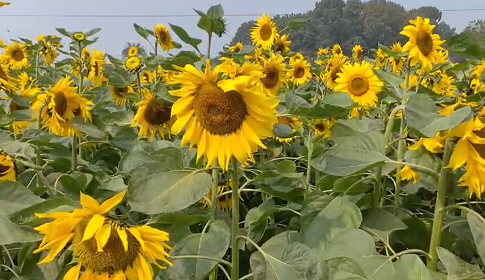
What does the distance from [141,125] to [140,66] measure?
2.13 ft

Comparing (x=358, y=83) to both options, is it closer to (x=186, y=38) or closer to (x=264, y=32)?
(x=186, y=38)

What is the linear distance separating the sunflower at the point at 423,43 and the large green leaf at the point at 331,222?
1.20m

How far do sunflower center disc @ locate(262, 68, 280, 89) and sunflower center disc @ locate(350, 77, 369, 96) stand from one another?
458 millimetres

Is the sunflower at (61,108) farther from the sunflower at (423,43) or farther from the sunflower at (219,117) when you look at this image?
the sunflower at (423,43)

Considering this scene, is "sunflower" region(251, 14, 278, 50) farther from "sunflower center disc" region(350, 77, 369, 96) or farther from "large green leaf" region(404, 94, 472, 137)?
"large green leaf" region(404, 94, 472, 137)

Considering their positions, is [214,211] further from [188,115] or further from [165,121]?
[165,121]

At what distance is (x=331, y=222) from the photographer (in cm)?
132

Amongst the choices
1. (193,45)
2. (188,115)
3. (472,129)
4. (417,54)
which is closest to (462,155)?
(472,129)

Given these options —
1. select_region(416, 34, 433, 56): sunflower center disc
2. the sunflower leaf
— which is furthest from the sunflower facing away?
select_region(416, 34, 433, 56): sunflower center disc

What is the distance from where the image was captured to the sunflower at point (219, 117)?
1.23 meters

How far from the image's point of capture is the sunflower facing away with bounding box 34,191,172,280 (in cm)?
107

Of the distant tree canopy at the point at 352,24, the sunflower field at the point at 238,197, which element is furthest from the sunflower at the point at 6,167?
the distant tree canopy at the point at 352,24

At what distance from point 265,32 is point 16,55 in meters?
1.89

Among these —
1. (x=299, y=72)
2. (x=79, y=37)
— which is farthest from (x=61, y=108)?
(x=299, y=72)
